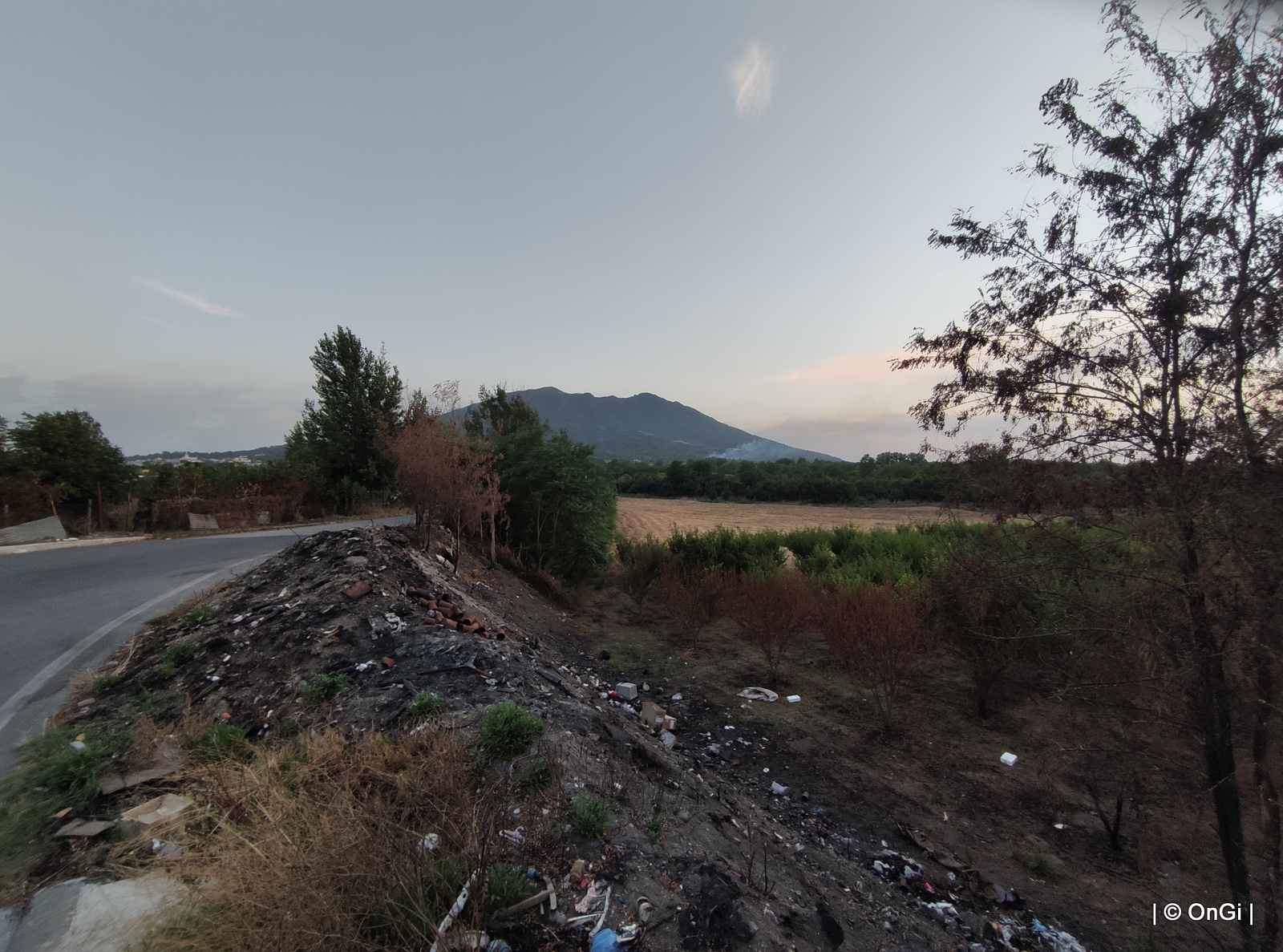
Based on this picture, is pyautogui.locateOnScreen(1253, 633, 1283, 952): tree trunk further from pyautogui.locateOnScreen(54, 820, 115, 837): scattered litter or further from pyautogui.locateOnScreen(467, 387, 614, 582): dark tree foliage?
pyautogui.locateOnScreen(467, 387, 614, 582): dark tree foliage

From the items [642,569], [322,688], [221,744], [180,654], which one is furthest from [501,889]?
[642,569]

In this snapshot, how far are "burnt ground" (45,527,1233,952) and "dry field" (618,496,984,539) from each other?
2229cm

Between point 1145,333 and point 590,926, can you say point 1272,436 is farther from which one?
point 590,926

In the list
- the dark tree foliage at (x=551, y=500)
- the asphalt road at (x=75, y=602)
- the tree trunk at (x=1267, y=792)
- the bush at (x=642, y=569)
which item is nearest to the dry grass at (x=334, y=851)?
the asphalt road at (x=75, y=602)

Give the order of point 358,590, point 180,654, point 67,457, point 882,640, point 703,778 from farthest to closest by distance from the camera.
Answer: point 67,457
point 882,640
point 358,590
point 180,654
point 703,778

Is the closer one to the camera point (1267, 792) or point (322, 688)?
point (1267, 792)

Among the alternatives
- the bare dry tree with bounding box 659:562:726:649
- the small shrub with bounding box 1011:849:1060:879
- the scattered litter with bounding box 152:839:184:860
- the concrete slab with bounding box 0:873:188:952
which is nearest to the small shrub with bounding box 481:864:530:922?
the concrete slab with bounding box 0:873:188:952

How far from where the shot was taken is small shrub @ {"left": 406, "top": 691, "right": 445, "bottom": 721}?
13.0ft

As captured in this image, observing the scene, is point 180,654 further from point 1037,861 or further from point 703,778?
point 1037,861

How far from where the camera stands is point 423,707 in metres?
4.02

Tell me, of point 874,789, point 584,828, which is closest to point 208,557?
point 584,828

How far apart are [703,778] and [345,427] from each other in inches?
849

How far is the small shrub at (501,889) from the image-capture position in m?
2.34

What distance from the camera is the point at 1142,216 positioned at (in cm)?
359
